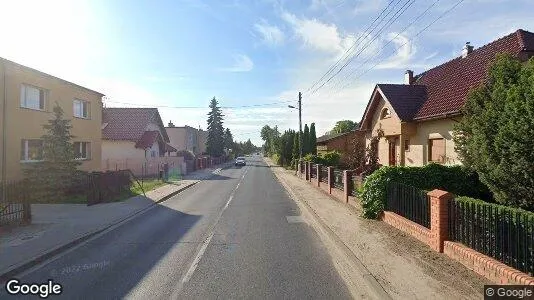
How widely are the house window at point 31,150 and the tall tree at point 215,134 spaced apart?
55.5 metres

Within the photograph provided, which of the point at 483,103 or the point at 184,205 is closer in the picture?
the point at 483,103

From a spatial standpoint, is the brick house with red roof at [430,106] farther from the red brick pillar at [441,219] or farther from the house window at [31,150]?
the house window at [31,150]

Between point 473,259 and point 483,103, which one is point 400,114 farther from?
point 473,259

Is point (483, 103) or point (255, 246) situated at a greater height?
point (483, 103)

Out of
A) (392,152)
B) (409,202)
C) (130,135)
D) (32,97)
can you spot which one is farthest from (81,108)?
(409,202)

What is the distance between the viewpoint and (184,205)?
54.6ft

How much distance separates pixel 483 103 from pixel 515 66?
1420 millimetres

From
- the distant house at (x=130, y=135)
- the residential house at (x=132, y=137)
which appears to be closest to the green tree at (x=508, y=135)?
the residential house at (x=132, y=137)

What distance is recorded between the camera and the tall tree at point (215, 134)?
75438 mm

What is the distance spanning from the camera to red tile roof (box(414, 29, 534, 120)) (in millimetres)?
15272

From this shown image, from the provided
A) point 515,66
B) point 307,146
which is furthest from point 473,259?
point 307,146

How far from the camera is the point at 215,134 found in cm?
7638

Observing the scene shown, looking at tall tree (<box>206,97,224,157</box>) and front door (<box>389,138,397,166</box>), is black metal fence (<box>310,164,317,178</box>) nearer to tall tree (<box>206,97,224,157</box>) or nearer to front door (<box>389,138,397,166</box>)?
front door (<box>389,138,397,166</box>)

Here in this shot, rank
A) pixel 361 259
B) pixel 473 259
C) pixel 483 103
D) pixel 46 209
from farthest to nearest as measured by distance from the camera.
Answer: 1. pixel 46 209
2. pixel 483 103
3. pixel 361 259
4. pixel 473 259
